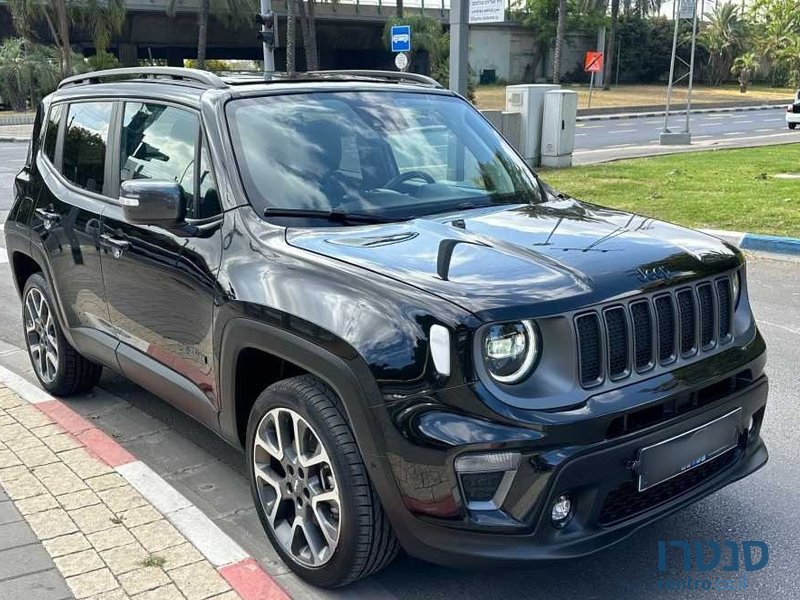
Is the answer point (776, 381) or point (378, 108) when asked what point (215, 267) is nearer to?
point (378, 108)

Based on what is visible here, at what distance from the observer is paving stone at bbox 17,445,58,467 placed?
14.0 feet

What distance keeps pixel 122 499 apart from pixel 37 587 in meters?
0.69

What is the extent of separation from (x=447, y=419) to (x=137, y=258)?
6.70 feet

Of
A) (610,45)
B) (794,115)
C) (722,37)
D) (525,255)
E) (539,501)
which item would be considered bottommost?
(539,501)

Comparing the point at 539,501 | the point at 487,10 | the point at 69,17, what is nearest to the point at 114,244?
the point at 539,501

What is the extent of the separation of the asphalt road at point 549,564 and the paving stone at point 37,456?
39cm

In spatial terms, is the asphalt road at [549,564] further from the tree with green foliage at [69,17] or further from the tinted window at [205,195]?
the tree with green foliage at [69,17]

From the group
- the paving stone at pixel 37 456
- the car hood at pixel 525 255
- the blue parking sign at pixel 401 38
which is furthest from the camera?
the blue parking sign at pixel 401 38

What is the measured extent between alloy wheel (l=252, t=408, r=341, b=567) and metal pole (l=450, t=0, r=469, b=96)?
37.8ft

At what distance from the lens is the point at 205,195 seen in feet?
12.1

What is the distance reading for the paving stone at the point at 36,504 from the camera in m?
3.79

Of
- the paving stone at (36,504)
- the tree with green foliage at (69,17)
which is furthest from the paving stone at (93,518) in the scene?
the tree with green foliage at (69,17)

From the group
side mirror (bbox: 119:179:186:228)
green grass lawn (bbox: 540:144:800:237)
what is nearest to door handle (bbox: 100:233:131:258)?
side mirror (bbox: 119:179:186:228)

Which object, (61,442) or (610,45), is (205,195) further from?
(610,45)
